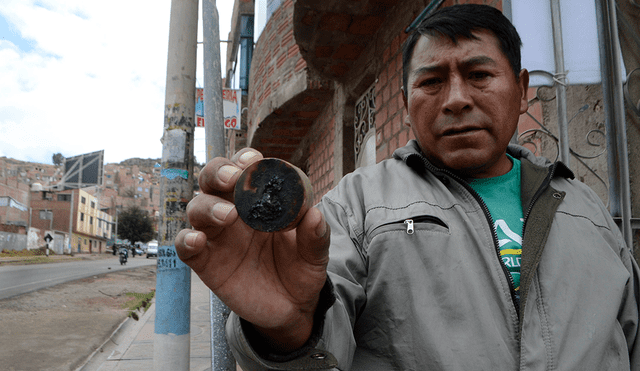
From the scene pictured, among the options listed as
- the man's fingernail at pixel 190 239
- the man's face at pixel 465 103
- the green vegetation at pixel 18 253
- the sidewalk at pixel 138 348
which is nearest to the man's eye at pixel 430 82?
the man's face at pixel 465 103

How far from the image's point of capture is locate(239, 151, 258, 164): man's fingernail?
84 centimetres

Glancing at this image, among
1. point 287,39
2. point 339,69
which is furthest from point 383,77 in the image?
point 287,39

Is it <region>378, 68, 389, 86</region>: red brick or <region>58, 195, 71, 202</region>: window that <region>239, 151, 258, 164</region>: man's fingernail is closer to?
<region>378, 68, 389, 86</region>: red brick

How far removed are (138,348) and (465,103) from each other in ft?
16.8

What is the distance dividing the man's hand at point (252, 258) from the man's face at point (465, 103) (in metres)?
0.71

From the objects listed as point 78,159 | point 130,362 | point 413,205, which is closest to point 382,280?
point 413,205

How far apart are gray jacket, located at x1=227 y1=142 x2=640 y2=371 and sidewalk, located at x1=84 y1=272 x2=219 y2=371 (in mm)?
3838

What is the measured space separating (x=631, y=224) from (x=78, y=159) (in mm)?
80979

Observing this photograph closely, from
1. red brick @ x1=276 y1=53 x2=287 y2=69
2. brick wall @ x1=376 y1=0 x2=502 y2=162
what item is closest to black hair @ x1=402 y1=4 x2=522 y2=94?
brick wall @ x1=376 y1=0 x2=502 y2=162

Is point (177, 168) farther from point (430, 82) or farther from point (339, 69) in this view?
point (339, 69)

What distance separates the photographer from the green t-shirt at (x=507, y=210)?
121cm

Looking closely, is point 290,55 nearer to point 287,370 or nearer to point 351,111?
point 351,111

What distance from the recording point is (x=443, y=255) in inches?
44.9

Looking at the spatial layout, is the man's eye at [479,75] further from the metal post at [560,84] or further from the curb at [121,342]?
the curb at [121,342]
